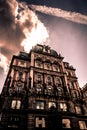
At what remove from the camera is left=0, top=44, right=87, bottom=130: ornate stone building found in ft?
78.1

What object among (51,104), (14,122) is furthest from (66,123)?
(14,122)

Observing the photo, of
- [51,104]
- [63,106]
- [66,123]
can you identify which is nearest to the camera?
[66,123]

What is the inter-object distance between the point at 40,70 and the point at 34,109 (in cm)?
1252

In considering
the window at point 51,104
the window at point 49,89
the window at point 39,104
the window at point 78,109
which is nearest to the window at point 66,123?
the window at point 51,104

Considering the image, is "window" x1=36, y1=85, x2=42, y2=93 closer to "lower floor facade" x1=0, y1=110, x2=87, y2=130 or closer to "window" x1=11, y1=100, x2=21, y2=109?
"window" x1=11, y1=100, x2=21, y2=109

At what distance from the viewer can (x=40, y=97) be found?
2836 cm

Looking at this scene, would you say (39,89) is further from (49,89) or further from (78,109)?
(78,109)

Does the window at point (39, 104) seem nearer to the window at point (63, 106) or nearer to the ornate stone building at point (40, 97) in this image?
the ornate stone building at point (40, 97)

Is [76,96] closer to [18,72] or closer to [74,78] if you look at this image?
[74,78]

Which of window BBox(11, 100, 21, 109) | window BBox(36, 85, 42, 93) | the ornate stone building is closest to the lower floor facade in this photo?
the ornate stone building

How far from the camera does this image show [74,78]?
39.2 meters

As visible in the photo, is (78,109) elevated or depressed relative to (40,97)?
depressed

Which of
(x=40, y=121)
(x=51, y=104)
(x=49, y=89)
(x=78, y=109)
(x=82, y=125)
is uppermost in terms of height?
(x=49, y=89)

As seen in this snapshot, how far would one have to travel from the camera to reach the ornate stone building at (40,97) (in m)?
23.8
